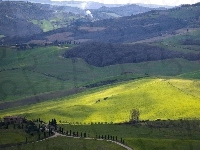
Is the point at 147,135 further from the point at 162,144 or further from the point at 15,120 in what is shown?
the point at 15,120

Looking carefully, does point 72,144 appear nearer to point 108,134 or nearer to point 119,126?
point 108,134

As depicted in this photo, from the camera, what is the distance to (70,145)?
477ft

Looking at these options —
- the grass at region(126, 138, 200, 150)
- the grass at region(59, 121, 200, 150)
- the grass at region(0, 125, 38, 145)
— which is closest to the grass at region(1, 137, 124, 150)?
the grass at region(0, 125, 38, 145)

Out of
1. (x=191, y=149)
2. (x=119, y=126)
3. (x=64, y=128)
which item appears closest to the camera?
(x=191, y=149)

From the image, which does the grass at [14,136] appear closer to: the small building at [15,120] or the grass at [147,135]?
the small building at [15,120]

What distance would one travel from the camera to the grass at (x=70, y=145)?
143 m

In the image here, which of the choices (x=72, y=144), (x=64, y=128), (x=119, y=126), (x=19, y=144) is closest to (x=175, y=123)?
(x=119, y=126)

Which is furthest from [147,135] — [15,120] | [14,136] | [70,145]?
[15,120]

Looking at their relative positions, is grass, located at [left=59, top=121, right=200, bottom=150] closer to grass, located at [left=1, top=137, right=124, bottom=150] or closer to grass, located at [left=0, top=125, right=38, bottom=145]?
grass, located at [left=1, top=137, right=124, bottom=150]

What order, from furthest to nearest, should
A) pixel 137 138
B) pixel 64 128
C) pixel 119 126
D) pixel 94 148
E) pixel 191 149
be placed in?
pixel 119 126 → pixel 64 128 → pixel 137 138 → pixel 191 149 → pixel 94 148

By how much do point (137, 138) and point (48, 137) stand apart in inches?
1423

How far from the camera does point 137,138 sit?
543 ft

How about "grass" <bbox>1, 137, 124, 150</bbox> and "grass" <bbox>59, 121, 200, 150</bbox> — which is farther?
"grass" <bbox>59, 121, 200, 150</bbox>

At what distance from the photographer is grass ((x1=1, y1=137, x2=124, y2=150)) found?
143 meters
